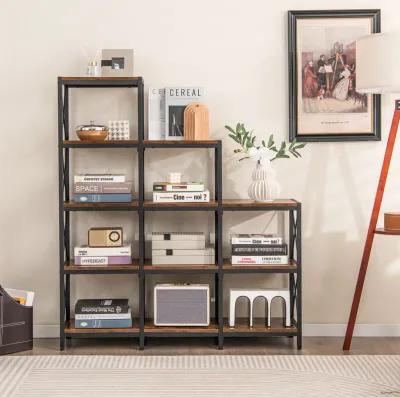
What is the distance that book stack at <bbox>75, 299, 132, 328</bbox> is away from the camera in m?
3.96

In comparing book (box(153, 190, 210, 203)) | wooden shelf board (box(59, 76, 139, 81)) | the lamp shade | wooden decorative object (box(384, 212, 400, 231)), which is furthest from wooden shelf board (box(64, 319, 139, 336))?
the lamp shade

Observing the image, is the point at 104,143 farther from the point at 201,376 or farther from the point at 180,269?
the point at 201,376

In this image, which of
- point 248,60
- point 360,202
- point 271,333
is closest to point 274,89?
point 248,60

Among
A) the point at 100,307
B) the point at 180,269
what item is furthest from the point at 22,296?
the point at 180,269

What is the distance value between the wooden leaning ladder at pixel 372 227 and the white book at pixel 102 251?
133cm

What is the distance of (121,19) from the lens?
13.6 ft

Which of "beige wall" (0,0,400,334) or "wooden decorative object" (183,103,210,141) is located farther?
"beige wall" (0,0,400,334)

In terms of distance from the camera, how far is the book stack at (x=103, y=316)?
3961mm

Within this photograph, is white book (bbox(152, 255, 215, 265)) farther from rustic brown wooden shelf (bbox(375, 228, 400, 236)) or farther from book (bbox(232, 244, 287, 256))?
rustic brown wooden shelf (bbox(375, 228, 400, 236))

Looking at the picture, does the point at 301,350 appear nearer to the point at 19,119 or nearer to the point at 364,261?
the point at 364,261

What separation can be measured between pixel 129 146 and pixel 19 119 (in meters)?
0.76

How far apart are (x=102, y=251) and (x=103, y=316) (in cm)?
37

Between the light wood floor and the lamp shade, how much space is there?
4.88 feet

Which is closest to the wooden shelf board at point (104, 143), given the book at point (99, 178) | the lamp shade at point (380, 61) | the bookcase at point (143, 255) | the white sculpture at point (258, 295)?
the bookcase at point (143, 255)
